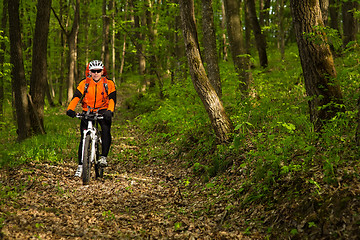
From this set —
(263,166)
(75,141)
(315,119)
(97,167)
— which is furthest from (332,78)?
(75,141)

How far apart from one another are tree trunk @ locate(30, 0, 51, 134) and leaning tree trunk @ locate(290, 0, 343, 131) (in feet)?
27.7

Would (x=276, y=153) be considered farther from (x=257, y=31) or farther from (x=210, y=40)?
(x=257, y=31)

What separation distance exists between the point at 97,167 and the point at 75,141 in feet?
11.8

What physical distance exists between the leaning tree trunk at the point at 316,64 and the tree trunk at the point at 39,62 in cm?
843

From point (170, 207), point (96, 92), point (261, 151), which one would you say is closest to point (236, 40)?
point (96, 92)

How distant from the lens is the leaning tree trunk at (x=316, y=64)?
5.42 metres

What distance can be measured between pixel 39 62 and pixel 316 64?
29.2ft

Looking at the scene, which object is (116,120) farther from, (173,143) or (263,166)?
(263,166)

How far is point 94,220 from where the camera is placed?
4.77 m

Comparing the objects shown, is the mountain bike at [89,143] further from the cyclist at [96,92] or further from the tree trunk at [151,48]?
the tree trunk at [151,48]

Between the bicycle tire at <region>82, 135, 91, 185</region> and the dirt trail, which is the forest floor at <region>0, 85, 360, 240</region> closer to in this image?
the dirt trail

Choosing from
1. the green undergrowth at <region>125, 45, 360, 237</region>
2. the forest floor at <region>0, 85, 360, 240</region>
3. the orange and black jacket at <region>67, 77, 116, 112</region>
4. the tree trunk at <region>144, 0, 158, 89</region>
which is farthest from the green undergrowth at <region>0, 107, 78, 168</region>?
the tree trunk at <region>144, 0, 158, 89</region>

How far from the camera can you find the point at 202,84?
714 centimetres

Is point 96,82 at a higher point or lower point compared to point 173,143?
higher
